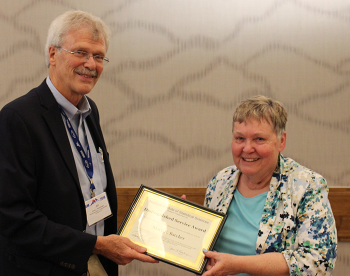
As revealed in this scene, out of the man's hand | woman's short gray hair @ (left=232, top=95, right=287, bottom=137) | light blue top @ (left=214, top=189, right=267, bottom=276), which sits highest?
woman's short gray hair @ (left=232, top=95, right=287, bottom=137)

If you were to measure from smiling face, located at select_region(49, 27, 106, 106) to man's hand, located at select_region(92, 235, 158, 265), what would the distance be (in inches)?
28.4

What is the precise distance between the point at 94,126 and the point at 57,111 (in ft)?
1.07

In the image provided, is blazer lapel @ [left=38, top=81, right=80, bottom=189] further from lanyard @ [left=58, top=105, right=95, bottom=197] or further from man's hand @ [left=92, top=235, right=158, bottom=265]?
man's hand @ [left=92, top=235, right=158, bottom=265]

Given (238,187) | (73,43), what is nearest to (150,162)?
(238,187)

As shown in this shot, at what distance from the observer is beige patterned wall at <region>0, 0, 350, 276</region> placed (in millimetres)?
2738

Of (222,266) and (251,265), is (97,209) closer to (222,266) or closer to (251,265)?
(222,266)

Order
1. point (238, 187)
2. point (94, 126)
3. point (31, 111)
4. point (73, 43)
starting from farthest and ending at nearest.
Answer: point (94, 126) < point (238, 187) < point (73, 43) < point (31, 111)

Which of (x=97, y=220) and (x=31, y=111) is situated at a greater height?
(x=31, y=111)

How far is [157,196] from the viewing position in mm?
1712

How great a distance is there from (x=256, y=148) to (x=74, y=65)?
0.96 metres

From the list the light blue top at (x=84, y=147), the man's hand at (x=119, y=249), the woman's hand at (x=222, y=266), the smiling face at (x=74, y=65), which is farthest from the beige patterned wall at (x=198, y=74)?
the woman's hand at (x=222, y=266)

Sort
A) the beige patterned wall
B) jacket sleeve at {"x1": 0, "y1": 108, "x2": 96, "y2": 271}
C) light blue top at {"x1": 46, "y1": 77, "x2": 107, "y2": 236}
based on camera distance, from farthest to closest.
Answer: the beige patterned wall → light blue top at {"x1": 46, "y1": 77, "x2": 107, "y2": 236} → jacket sleeve at {"x1": 0, "y1": 108, "x2": 96, "y2": 271}

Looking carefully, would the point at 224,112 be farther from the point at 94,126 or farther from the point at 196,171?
the point at 94,126

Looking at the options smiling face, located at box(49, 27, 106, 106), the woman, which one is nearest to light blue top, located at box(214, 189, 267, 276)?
the woman
